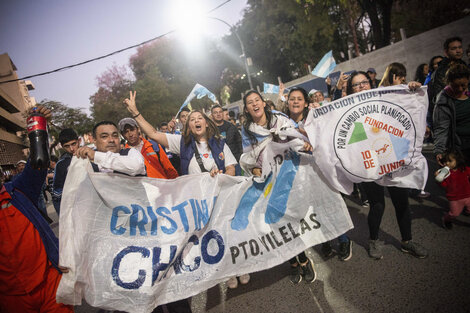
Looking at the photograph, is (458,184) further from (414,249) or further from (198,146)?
(198,146)

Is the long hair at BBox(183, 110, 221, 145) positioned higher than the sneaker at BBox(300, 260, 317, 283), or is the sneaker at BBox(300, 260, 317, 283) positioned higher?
the long hair at BBox(183, 110, 221, 145)

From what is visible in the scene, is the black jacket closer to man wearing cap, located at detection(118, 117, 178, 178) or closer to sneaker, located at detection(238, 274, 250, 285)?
sneaker, located at detection(238, 274, 250, 285)

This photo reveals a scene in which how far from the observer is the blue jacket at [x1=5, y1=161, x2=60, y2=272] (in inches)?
82.9

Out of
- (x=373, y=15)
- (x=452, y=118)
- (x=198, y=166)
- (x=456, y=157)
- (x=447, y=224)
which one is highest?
(x=373, y=15)

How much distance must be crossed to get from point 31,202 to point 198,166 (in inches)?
63.2

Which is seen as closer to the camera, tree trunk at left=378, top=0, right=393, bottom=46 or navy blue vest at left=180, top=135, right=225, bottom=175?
navy blue vest at left=180, top=135, right=225, bottom=175

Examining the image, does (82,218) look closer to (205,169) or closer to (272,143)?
(205,169)

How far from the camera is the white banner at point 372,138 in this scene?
2686 mm

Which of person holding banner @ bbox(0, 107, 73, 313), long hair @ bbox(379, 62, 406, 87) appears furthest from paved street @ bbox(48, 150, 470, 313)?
long hair @ bbox(379, 62, 406, 87)

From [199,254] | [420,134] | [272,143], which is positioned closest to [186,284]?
[199,254]

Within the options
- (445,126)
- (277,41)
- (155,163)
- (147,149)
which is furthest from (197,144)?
(277,41)

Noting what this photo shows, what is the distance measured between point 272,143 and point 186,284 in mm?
1657

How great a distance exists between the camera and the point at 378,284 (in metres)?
2.57

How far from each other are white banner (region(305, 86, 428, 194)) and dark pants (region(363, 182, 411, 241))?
0.66ft
